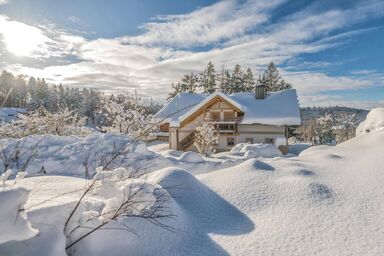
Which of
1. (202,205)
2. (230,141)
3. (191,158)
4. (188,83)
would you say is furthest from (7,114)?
(188,83)

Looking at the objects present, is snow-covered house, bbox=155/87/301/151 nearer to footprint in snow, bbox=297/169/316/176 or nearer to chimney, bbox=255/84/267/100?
chimney, bbox=255/84/267/100

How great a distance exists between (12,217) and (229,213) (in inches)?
132

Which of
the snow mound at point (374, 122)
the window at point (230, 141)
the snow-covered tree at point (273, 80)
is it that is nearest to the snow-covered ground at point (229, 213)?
the snow mound at point (374, 122)

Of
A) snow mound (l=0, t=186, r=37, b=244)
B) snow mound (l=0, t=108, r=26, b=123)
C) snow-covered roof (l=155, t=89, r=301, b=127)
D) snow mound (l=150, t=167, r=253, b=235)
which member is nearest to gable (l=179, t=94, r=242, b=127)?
snow-covered roof (l=155, t=89, r=301, b=127)

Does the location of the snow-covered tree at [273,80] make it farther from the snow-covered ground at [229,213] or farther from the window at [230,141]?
the snow-covered ground at [229,213]

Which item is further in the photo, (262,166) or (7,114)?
(7,114)

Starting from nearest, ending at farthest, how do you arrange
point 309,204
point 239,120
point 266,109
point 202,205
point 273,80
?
point 309,204, point 202,205, point 239,120, point 266,109, point 273,80

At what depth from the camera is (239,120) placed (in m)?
26.1

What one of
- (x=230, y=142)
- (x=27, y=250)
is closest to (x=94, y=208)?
(x=27, y=250)

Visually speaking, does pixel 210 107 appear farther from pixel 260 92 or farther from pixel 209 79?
→ pixel 209 79

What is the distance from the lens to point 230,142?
2664 cm

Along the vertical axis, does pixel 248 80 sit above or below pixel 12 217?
above

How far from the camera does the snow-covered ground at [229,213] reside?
2.91 m

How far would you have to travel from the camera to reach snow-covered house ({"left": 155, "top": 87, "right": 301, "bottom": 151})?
25141mm
